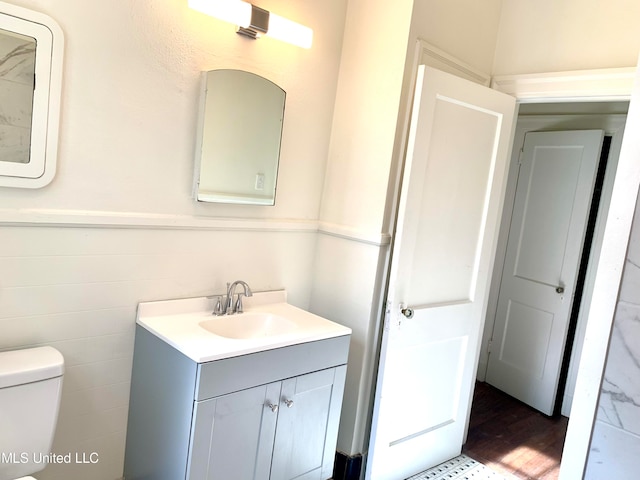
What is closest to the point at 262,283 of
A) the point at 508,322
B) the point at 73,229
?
the point at 73,229

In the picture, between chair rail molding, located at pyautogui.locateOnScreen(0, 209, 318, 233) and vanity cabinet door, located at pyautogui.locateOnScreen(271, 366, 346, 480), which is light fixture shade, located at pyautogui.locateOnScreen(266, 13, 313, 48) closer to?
chair rail molding, located at pyautogui.locateOnScreen(0, 209, 318, 233)

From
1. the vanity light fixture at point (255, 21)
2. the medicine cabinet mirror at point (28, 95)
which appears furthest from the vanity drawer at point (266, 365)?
the vanity light fixture at point (255, 21)

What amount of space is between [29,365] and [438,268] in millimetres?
1667

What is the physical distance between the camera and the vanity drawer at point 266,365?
→ 1.58 meters

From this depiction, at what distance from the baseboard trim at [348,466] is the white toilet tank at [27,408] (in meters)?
1.32

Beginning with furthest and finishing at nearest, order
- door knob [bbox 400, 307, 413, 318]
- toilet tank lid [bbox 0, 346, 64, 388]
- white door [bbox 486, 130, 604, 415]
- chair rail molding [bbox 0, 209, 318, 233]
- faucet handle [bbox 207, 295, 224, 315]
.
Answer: white door [bbox 486, 130, 604, 415], door knob [bbox 400, 307, 413, 318], faucet handle [bbox 207, 295, 224, 315], chair rail molding [bbox 0, 209, 318, 233], toilet tank lid [bbox 0, 346, 64, 388]

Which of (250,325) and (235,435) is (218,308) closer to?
(250,325)

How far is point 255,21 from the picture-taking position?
1882mm

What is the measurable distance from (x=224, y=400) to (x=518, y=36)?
220 centimetres

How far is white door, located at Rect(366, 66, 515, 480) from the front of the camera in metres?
2.06

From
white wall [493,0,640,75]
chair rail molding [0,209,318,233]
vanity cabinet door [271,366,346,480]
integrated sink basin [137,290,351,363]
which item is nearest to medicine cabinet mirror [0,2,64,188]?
chair rail molding [0,209,318,233]

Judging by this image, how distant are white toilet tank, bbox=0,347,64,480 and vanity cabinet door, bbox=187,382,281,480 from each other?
17.9 inches

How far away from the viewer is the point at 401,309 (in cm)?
212

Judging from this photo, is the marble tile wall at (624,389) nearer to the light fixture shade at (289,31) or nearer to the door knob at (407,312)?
the door knob at (407,312)
